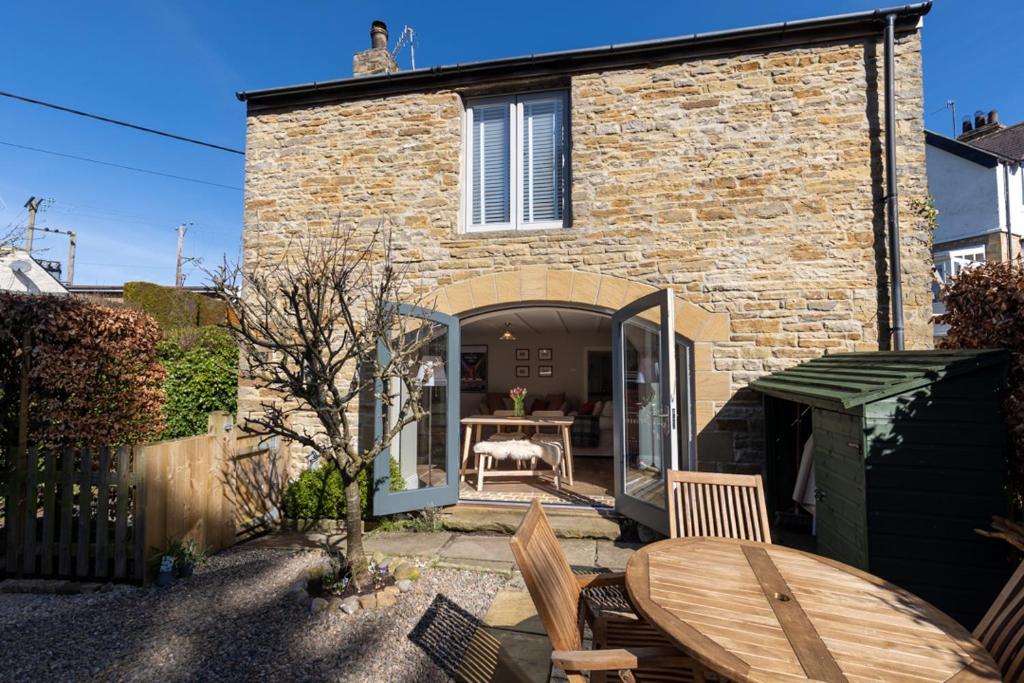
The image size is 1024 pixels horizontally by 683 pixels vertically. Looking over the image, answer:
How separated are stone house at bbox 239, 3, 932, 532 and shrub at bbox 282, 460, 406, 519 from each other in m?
0.55

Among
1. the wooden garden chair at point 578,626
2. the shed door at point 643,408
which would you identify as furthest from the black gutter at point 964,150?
the wooden garden chair at point 578,626

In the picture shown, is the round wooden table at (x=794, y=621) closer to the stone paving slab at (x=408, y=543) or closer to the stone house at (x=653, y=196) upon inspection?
the stone house at (x=653, y=196)

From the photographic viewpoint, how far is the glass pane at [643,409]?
4785 millimetres

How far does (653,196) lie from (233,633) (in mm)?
5325

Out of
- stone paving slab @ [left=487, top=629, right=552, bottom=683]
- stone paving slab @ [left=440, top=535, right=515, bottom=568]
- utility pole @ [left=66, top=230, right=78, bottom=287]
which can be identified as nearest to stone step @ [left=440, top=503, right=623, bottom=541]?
stone paving slab @ [left=440, top=535, right=515, bottom=568]

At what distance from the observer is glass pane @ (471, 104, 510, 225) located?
5812 mm

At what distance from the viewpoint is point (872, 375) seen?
3.48 metres

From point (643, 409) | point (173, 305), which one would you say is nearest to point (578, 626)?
point (643, 409)

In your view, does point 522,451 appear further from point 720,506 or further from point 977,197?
point 977,197

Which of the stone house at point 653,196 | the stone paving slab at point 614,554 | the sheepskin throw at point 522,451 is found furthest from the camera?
the sheepskin throw at point 522,451

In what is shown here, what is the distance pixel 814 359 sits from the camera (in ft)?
15.8

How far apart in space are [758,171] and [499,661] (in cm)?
511

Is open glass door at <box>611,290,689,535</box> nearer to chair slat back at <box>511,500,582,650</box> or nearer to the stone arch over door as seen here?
the stone arch over door

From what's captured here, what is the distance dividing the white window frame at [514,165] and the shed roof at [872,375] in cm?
298
